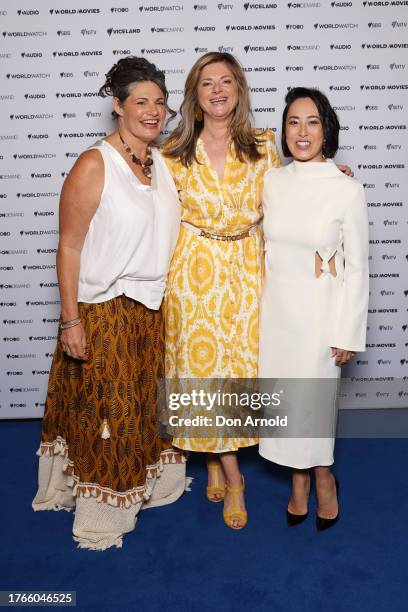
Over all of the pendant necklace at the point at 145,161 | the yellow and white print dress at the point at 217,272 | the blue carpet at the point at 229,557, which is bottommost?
the blue carpet at the point at 229,557

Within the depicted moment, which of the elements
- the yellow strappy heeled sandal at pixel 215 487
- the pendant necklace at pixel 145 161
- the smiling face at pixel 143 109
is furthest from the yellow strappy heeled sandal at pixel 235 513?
the smiling face at pixel 143 109

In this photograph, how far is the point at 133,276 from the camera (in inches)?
101

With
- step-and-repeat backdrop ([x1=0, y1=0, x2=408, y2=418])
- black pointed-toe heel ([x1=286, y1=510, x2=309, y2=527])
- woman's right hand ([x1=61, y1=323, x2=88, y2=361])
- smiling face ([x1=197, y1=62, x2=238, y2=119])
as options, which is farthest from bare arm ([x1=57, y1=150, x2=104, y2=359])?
step-and-repeat backdrop ([x1=0, y1=0, x2=408, y2=418])

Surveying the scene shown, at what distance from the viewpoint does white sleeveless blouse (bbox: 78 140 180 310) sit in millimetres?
2459

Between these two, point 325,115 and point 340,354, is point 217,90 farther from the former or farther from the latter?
point 340,354

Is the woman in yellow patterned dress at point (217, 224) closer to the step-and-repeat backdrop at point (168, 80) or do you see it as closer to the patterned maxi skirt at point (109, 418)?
the patterned maxi skirt at point (109, 418)

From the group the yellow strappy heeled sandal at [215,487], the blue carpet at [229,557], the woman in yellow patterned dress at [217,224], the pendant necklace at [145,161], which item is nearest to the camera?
the blue carpet at [229,557]

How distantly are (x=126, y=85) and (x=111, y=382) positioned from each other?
1.14 m

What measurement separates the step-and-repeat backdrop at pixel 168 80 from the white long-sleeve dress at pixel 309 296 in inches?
52.2

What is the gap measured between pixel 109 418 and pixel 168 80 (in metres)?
1.98

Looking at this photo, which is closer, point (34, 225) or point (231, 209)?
point (231, 209)

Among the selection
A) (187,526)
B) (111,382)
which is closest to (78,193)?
(111,382)

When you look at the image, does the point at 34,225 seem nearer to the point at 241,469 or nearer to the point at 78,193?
the point at 78,193

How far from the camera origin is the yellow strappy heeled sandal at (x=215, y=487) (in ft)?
10.0
